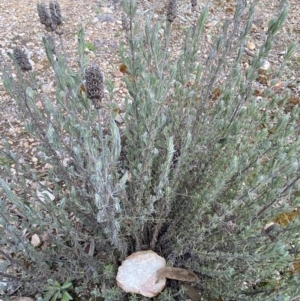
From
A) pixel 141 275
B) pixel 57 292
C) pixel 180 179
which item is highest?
pixel 180 179

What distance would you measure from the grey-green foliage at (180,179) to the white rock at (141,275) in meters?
0.05

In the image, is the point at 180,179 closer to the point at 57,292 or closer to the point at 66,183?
the point at 66,183

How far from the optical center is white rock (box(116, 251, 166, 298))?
1498 mm

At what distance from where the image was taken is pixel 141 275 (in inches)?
59.9

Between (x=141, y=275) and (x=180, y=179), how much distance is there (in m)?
0.43

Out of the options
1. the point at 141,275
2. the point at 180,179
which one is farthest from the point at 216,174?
the point at 141,275

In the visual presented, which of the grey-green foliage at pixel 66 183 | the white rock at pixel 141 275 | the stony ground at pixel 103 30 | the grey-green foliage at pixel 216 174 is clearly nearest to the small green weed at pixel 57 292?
the grey-green foliage at pixel 66 183

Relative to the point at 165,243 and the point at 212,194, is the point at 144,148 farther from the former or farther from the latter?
the point at 165,243

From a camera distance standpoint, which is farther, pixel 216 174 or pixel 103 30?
pixel 103 30

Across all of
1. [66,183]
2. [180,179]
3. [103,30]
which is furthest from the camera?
[103,30]

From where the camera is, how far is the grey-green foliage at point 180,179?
1.17 meters

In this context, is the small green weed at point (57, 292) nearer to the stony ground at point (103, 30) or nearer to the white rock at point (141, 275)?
the white rock at point (141, 275)

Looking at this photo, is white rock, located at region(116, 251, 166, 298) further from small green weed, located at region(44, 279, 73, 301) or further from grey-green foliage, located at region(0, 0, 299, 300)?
small green weed, located at region(44, 279, 73, 301)

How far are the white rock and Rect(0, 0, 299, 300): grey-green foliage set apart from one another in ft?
0.18
